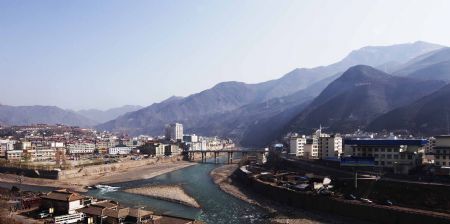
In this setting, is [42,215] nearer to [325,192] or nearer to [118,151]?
[325,192]

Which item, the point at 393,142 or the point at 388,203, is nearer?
the point at 388,203

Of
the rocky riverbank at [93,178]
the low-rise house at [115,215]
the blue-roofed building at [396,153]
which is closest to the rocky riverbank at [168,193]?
the rocky riverbank at [93,178]

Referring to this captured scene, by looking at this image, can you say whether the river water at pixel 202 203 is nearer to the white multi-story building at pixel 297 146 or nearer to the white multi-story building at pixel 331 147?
the white multi-story building at pixel 331 147

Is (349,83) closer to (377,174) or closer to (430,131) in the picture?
(430,131)

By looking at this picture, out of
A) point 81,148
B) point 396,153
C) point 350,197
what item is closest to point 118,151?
point 81,148

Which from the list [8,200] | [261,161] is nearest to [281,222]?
[8,200]

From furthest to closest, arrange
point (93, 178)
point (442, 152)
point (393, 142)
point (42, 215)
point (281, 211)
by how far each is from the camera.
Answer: point (93, 178)
point (393, 142)
point (442, 152)
point (281, 211)
point (42, 215)
